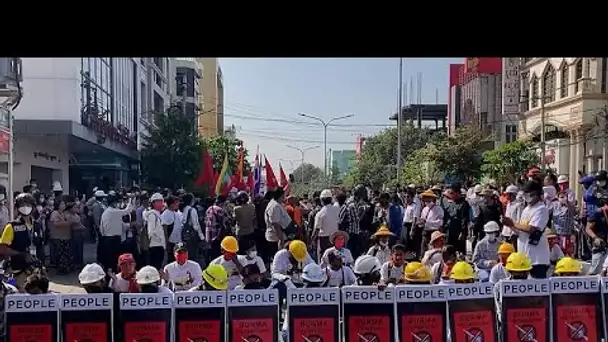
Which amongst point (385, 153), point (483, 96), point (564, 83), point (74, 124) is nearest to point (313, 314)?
point (74, 124)

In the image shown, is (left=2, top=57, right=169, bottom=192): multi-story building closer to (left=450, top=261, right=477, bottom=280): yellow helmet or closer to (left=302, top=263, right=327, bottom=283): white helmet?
(left=302, top=263, right=327, bottom=283): white helmet

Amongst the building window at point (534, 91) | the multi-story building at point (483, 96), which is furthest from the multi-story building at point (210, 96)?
the building window at point (534, 91)

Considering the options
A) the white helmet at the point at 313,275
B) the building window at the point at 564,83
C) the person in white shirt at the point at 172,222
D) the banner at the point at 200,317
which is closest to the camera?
the banner at the point at 200,317

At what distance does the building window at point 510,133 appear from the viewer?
148 feet

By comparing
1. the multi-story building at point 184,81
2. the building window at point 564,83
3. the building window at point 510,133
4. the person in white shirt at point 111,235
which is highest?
the multi-story building at point 184,81

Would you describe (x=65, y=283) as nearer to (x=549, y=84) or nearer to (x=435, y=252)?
(x=435, y=252)

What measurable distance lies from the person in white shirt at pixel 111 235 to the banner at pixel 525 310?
745 cm

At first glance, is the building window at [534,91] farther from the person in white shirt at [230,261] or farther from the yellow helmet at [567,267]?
the yellow helmet at [567,267]

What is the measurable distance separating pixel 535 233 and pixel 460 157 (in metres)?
25.7

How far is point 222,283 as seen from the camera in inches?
255
